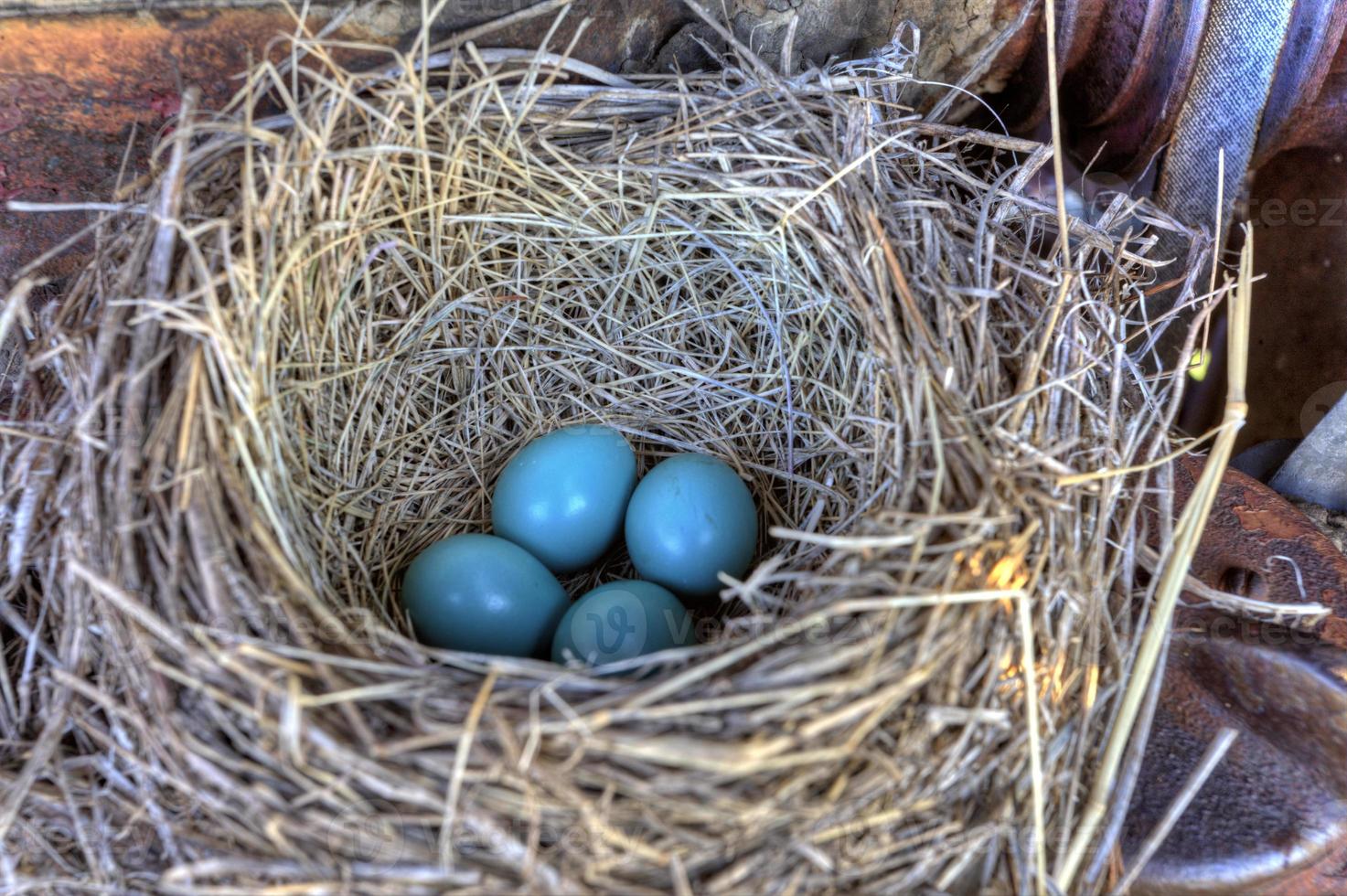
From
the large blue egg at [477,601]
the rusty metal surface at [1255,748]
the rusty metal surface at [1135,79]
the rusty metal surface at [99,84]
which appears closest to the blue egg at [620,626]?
the large blue egg at [477,601]

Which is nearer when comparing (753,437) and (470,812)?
(470,812)

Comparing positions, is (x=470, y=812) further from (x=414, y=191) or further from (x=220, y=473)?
(x=414, y=191)

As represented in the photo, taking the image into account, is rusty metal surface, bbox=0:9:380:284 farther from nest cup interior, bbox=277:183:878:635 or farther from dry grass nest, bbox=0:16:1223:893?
nest cup interior, bbox=277:183:878:635

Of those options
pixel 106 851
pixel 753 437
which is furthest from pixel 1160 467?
pixel 106 851

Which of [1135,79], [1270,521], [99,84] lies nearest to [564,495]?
[99,84]

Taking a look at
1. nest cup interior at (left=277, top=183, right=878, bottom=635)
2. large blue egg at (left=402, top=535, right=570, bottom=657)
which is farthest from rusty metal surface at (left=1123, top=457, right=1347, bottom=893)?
large blue egg at (left=402, top=535, right=570, bottom=657)

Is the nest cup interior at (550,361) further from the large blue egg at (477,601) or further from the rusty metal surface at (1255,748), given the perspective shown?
the rusty metal surface at (1255,748)
